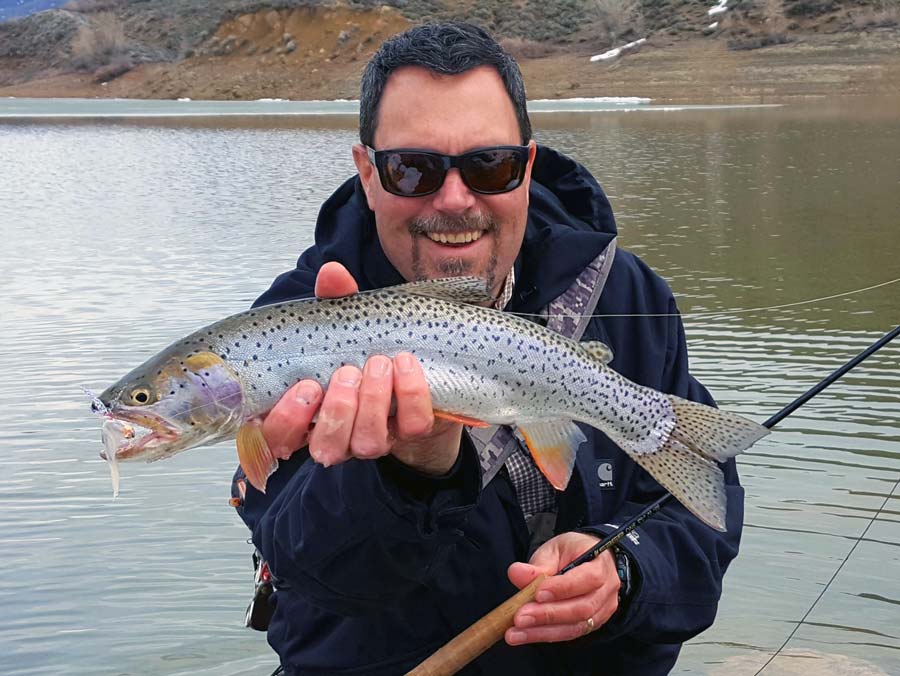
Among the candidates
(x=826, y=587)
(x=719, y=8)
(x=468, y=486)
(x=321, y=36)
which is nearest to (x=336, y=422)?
(x=468, y=486)

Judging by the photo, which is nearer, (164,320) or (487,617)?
(487,617)

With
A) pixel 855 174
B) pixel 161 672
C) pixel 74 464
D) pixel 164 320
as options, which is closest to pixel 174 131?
pixel 855 174

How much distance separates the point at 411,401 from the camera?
2.69 metres

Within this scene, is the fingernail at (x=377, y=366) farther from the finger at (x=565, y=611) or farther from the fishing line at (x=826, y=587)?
the fishing line at (x=826, y=587)

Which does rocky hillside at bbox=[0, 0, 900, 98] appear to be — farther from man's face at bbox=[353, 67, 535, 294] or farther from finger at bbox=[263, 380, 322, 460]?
finger at bbox=[263, 380, 322, 460]

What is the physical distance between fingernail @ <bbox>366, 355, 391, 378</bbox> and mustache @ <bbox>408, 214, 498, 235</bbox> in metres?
0.79

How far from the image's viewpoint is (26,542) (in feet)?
21.5

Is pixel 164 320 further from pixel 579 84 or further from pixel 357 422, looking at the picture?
pixel 579 84

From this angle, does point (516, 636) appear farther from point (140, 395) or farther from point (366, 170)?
point (366, 170)

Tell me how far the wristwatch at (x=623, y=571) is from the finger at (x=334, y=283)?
115 centimetres

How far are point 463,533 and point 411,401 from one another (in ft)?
2.67

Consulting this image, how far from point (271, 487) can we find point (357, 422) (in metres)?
0.82

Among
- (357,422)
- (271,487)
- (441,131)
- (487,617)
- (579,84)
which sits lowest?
(579,84)

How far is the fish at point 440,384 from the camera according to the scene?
2799mm
